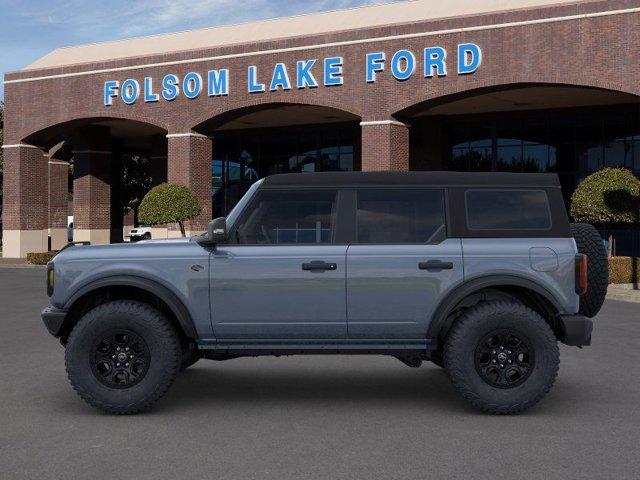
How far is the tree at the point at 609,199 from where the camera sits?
23.7m

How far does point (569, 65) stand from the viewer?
89.0 ft

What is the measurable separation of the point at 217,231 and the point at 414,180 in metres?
1.81

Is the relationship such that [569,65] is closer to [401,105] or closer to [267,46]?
[401,105]

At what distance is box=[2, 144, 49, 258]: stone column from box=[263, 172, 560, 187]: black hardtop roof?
116 ft

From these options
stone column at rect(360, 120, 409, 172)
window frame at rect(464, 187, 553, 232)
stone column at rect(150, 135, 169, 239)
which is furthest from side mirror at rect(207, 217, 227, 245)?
stone column at rect(150, 135, 169, 239)

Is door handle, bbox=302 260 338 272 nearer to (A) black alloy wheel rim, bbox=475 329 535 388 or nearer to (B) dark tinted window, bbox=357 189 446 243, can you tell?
(B) dark tinted window, bbox=357 189 446 243

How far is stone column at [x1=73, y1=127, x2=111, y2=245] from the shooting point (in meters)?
43.6

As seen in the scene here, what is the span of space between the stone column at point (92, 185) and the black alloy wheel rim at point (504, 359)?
38.3 m

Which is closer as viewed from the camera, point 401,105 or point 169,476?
point 169,476

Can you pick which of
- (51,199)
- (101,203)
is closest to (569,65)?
(101,203)

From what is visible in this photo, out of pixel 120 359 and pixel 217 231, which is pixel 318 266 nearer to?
pixel 217 231

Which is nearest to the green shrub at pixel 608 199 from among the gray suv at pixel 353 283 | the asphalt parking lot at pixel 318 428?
the asphalt parking lot at pixel 318 428

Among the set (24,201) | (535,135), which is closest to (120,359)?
(535,135)

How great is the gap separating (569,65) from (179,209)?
51.5ft
